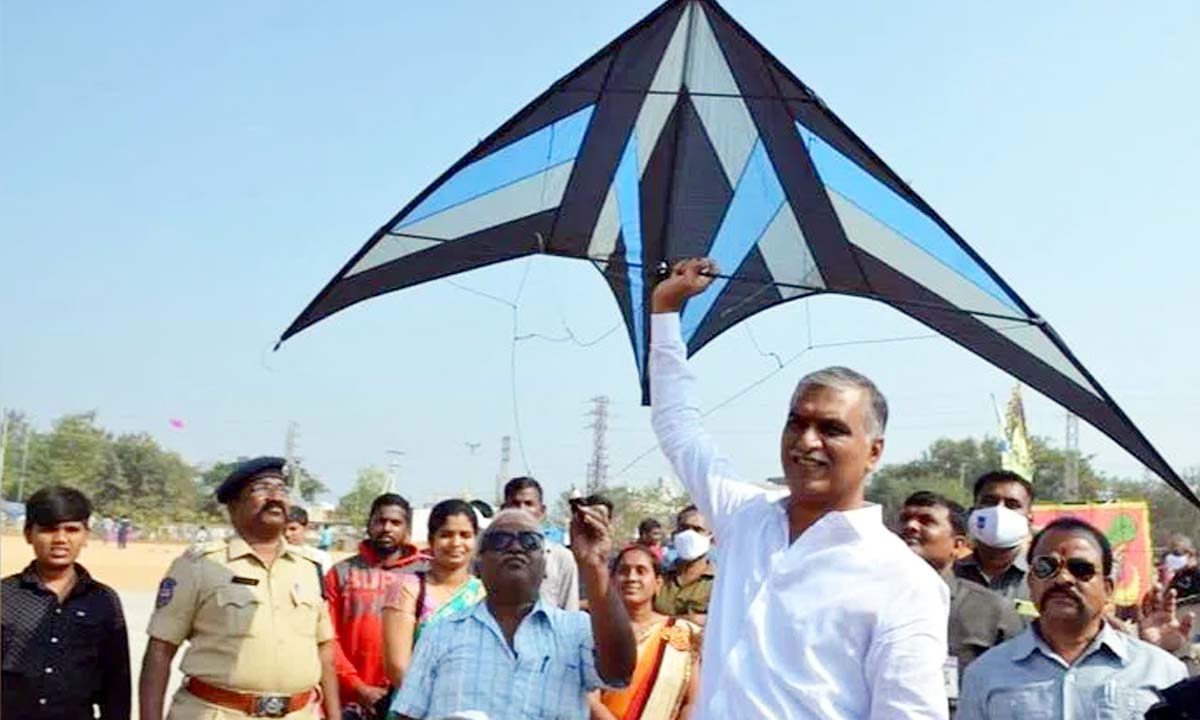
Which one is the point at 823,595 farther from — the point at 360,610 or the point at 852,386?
the point at 360,610

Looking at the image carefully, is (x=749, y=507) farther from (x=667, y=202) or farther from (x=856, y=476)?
(x=667, y=202)

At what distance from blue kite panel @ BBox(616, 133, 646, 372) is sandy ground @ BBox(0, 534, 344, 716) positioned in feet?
15.8

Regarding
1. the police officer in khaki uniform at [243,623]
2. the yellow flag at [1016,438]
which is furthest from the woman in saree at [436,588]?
the yellow flag at [1016,438]

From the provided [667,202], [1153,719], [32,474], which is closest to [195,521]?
[32,474]

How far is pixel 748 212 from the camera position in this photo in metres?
6.85

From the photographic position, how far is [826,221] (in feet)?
21.9

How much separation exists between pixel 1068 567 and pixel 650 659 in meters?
1.89

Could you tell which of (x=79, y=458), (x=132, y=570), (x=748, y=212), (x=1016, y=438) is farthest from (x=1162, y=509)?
(x=79, y=458)

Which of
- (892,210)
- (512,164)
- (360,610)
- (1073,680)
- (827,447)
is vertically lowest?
(360,610)

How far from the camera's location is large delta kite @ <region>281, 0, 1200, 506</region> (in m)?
5.99

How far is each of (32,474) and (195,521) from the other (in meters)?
8.63

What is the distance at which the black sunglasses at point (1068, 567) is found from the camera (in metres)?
3.36

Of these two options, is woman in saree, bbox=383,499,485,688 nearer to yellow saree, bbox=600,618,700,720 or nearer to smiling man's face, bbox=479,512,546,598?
yellow saree, bbox=600,618,700,720

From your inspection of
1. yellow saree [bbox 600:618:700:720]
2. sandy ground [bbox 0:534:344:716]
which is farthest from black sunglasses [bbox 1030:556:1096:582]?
sandy ground [bbox 0:534:344:716]
